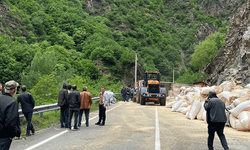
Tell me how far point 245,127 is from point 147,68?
7962cm

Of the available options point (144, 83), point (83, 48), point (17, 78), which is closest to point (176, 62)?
point (83, 48)

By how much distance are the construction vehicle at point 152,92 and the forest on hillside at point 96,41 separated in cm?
553

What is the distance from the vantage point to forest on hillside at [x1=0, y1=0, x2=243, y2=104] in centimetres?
5303

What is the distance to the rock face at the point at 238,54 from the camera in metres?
31.8

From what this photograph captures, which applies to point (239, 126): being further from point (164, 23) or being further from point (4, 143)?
point (164, 23)

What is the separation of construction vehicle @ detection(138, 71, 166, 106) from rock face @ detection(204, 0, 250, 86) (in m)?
8.14

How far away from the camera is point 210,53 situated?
81.2 m

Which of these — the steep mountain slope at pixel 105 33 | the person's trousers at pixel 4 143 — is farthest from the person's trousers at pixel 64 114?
the steep mountain slope at pixel 105 33

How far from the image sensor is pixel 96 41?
88.3m

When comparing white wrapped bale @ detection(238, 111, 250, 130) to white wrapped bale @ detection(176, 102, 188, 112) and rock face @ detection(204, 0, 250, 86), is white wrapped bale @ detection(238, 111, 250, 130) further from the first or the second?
rock face @ detection(204, 0, 250, 86)

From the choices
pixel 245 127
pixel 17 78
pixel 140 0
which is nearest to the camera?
A: pixel 245 127

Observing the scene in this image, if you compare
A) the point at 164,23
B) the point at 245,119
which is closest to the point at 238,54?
the point at 245,119

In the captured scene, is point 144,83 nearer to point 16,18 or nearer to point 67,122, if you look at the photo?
point 67,122

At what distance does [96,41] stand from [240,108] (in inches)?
3122
